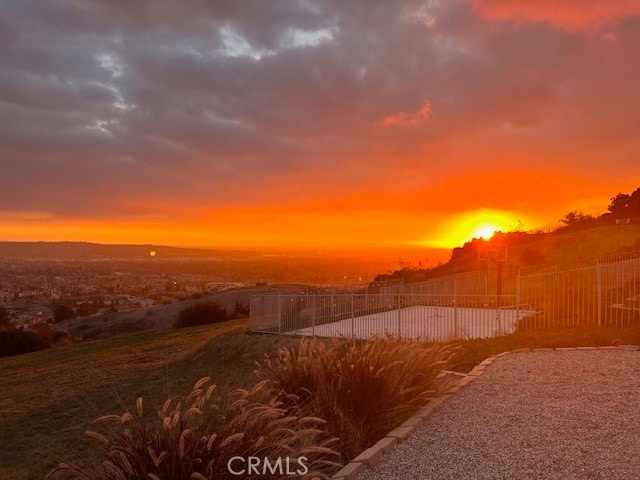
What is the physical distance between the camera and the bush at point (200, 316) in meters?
34.3

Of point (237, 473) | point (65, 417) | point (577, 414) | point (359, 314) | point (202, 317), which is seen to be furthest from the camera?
point (202, 317)

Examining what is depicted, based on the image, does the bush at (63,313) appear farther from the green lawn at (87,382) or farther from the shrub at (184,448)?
the shrub at (184,448)

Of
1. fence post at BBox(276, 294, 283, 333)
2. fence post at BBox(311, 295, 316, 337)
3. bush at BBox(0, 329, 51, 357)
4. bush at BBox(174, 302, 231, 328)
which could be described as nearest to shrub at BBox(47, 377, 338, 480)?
fence post at BBox(311, 295, 316, 337)

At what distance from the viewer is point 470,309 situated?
19375 millimetres

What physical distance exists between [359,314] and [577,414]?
14.5 metres

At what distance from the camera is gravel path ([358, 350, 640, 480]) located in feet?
18.3

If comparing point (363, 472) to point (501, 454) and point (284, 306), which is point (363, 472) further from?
point (284, 306)

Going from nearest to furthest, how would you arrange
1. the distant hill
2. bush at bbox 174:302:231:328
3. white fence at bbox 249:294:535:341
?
white fence at bbox 249:294:535:341
bush at bbox 174:302:231:328
the distant hill

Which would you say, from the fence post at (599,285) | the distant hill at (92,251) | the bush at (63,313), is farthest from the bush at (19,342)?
the distant hill at (92,251)

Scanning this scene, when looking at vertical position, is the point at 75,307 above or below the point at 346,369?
below

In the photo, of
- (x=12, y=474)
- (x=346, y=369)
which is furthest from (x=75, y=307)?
(x=346, y=369)

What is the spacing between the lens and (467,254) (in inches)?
1943

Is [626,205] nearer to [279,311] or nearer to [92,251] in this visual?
[279,311]

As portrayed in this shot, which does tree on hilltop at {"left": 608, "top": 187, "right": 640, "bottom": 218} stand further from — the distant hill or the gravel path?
the distant hill
